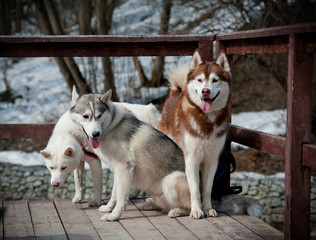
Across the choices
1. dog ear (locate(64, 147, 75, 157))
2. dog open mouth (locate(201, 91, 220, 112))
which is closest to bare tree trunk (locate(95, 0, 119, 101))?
dog ear (locate(64, 147, 75, 157))

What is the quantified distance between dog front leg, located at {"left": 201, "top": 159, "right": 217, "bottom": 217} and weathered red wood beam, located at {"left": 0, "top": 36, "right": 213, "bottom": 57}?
43.5 inches

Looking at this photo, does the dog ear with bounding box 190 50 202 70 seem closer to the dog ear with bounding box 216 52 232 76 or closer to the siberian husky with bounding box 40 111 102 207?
the dog ear with bounding box 216 52 232 76

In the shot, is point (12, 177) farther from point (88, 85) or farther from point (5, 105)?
point (5, 105)

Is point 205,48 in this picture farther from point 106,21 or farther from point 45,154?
point 106,21

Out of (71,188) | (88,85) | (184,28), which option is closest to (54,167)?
(71,188)

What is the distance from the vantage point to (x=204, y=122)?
11.1 feet

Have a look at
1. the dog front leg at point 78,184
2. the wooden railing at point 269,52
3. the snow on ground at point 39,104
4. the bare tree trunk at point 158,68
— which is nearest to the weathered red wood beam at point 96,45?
the wooden railing at point 269,52

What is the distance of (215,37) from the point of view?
4086mm

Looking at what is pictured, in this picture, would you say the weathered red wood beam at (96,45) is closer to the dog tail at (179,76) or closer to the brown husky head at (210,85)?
the dog tail at (179,76)

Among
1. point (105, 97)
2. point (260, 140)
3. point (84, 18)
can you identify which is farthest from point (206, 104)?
point (84, 18)

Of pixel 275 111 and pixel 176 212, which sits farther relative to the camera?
pixel 275 111

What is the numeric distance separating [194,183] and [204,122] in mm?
448

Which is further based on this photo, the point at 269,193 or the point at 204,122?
the point at 269,193

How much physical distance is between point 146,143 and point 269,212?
4.59 meters
